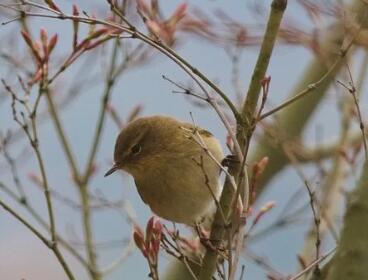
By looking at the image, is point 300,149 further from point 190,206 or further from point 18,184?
point 18,184

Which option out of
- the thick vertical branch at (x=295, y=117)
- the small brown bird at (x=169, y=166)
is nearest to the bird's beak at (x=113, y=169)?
the small brown bird at (x=169, y=166)

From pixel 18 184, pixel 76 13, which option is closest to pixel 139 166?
pixel 18 184

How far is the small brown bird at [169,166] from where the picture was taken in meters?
3.26

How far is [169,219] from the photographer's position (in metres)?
3.33

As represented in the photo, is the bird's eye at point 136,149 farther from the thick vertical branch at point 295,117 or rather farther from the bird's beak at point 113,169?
the thick vertical branch at point 295,117

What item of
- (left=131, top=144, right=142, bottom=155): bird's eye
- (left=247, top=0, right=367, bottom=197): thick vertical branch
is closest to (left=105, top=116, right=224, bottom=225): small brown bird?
(left=131, top=144, right=142, bottom=155): bird's eye

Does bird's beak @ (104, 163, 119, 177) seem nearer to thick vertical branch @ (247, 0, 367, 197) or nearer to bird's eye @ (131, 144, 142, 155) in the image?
bird's eye @ (131, 144, 142, 155)

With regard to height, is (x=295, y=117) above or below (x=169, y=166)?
above

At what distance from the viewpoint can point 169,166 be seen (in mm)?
→ 3367

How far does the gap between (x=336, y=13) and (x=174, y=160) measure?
1.01m

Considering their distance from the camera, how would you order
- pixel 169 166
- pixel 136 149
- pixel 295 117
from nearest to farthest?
pixel 169 166, pixel 136 149, pixel 295 117

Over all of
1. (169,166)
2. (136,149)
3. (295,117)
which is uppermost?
(295,117)

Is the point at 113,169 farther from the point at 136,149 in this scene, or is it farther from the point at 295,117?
the point at 295,117

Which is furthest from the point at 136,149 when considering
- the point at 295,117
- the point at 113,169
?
the point at 295,117
